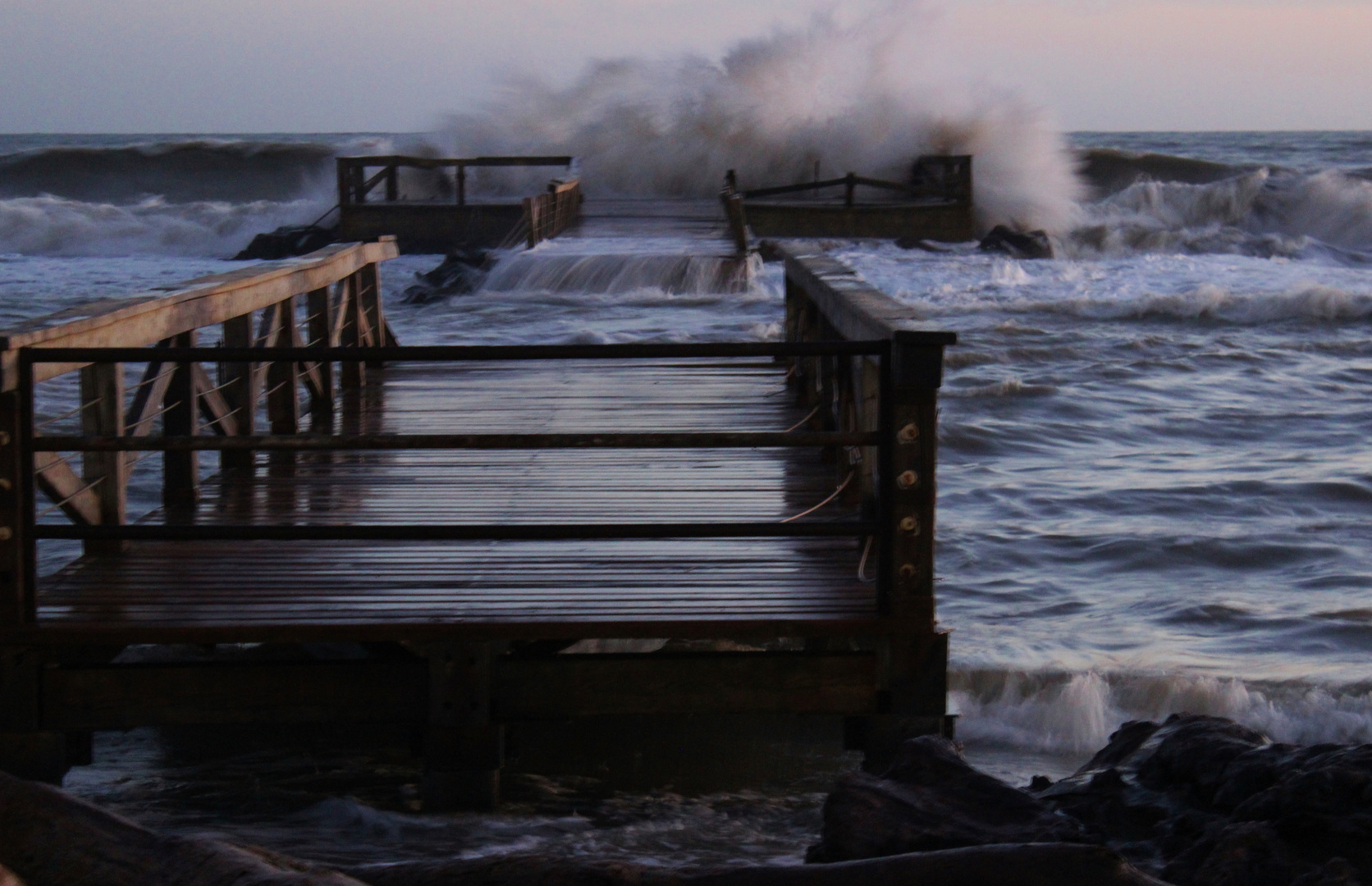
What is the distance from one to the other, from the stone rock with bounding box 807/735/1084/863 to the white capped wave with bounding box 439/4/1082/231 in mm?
28776

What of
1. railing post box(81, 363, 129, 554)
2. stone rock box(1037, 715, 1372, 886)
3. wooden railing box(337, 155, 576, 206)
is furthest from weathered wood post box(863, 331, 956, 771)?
wooden railing box(337, 155, 576, 206)

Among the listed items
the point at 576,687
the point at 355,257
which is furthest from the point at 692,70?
the point at 576,687

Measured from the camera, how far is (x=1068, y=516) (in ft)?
28.9

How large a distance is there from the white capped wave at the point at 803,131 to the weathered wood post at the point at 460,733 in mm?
28410

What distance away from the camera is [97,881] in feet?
8.68

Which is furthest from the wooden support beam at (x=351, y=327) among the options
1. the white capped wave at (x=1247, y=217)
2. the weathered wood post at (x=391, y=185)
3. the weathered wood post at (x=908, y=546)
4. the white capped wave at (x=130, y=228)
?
the white capped wave at (x=130, y=228)

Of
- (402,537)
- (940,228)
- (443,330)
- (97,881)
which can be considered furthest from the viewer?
(940,228)

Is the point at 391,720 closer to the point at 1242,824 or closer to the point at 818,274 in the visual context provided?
the point at 1242,824

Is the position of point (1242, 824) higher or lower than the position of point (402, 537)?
lower

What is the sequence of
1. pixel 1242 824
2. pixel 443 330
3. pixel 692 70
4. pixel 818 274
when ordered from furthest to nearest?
pixel 692 70 < pixel 443 330 < pixel 818 274 < pixel 1242 824

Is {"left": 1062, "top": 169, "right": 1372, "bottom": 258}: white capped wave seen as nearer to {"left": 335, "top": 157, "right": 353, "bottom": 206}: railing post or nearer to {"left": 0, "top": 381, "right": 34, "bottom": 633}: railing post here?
{"left": 335, "top": 157, "right": 353, "bottom": 206}: railing post

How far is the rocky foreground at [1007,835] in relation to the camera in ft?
8.61

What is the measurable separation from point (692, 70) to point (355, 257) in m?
29.1

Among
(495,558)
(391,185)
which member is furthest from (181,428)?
(391,185)
